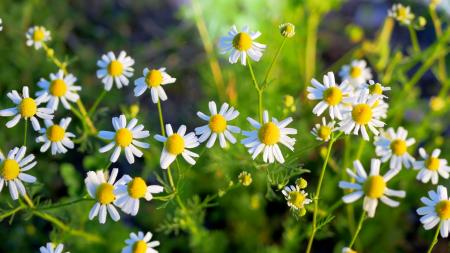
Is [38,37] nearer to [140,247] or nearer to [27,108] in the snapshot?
[27,108]

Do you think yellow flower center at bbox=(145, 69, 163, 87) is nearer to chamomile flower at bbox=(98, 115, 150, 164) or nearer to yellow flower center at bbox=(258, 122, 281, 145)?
chamomile flower at bbox=(98, 115, 150, 164)

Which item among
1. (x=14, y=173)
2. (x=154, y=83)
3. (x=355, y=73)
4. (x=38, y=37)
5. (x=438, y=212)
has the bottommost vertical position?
(x=438, y=212)

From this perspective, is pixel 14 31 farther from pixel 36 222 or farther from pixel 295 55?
pixel 295 55

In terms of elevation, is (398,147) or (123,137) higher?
(123,137)

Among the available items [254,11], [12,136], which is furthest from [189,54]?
[12,136]

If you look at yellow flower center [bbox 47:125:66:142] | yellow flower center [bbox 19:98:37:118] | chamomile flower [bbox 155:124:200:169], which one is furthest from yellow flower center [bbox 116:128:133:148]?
yellow flower center [bbox 19:98:37:118]

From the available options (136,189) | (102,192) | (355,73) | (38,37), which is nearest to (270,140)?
(136,189)
